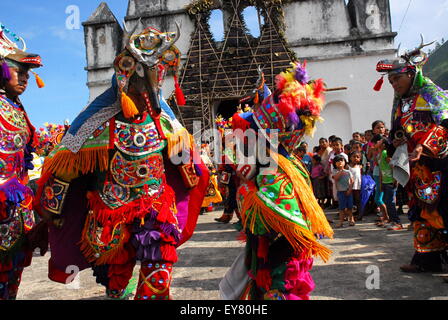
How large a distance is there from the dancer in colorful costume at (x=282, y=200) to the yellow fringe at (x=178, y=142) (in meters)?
0.44

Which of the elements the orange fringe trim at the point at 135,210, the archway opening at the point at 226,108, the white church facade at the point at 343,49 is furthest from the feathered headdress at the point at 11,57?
the archway opening at the point at 226,108

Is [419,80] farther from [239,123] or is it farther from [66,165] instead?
[66,165]

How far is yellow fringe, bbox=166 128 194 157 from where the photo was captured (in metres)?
3.01

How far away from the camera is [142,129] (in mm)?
2896

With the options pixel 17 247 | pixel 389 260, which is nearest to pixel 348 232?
pixel 389 260

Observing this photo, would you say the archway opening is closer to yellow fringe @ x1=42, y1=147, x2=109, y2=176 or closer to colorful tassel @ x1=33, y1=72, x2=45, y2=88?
colorful tassel @ x1=33, y1=72, x2=45, y2=88

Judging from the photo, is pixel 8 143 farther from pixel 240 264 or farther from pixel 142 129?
pixel 240 264

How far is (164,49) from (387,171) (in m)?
4.84

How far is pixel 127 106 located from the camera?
8.98 ft

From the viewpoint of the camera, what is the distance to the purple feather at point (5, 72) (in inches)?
117

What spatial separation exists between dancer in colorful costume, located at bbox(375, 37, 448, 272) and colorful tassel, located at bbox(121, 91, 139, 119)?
103 inches

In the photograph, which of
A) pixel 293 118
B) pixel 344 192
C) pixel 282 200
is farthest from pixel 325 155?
pixel 282 200

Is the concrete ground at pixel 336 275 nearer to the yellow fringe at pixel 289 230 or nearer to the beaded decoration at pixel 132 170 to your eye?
the yellow fringe at pixel 289 230

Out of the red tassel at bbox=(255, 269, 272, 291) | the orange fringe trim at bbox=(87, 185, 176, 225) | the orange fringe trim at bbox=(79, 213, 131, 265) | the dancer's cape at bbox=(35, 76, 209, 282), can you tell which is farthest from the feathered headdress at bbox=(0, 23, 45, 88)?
the red tassel at bbox=(255, 269, 272, 291)
